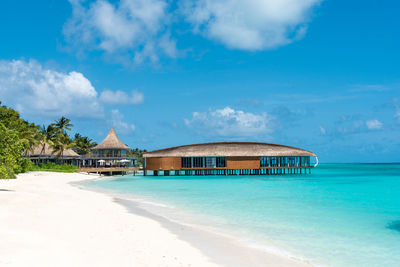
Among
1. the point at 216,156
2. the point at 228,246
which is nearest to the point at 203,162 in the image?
Result: the point at 216,156

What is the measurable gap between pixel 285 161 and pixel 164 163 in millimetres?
18047

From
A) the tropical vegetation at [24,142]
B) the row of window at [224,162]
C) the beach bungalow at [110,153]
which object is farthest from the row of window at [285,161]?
the tropical vegetation at [24,142]

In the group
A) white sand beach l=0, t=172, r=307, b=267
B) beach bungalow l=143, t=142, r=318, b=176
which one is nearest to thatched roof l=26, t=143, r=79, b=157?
beach bungalow l=143, t=142, r=318, b=176

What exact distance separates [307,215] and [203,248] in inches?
315

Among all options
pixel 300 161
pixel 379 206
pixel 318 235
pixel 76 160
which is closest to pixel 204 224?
pixel 318 235

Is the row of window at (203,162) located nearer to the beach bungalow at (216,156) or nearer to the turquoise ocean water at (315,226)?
the beach bungalow at (216,156)

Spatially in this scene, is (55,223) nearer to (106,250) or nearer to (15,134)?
(106,250)

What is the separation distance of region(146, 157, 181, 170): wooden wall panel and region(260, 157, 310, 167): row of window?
12.5m

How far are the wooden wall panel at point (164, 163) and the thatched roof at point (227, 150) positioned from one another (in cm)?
63

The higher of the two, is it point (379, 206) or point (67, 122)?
point (67, 122)

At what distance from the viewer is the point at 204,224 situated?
11914 mm

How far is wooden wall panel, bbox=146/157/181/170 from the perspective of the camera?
48.3 metres

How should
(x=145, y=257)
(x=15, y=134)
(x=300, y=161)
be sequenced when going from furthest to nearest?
1. (x=300, y=161)
2. (x=15, y=134)
3. (x=145, y=257)

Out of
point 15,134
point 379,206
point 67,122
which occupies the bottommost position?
point 379,206
